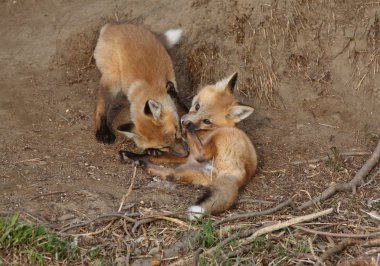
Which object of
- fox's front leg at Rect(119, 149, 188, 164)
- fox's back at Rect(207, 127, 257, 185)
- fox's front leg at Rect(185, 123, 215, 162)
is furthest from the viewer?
fox's front leg at Rect(119, 149, 188, 164)

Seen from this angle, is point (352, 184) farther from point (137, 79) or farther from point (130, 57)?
point (130, 57)

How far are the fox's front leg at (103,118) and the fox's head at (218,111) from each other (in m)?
0.78

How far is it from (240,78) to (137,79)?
47.2 inches

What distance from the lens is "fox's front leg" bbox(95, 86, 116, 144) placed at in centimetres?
590

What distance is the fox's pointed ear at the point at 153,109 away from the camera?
17.8ft

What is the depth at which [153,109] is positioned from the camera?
550cm

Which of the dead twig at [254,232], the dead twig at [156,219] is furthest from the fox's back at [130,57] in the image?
the dead twig at [254,232]

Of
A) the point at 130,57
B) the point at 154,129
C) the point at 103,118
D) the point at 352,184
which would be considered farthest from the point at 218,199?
the point at 130,57

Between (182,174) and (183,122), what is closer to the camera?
(182,174)

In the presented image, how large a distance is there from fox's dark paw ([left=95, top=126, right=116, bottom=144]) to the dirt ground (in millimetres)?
59

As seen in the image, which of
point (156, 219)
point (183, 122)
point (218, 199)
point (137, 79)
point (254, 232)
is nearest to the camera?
point (254, 232)

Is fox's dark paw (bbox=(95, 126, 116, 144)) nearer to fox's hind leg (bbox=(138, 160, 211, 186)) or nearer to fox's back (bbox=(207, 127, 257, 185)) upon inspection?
fox's hind leg (bbox=(138, 160, 211, 186))

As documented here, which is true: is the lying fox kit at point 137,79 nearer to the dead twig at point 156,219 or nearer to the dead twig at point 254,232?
the dead twig at point 156,219

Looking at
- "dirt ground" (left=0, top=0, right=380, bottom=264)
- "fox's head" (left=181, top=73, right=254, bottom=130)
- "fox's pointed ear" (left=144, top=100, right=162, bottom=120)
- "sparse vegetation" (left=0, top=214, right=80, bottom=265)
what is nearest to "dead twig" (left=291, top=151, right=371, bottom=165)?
"dirt ground" (left=0, top=0, right=380, bottom=264)
